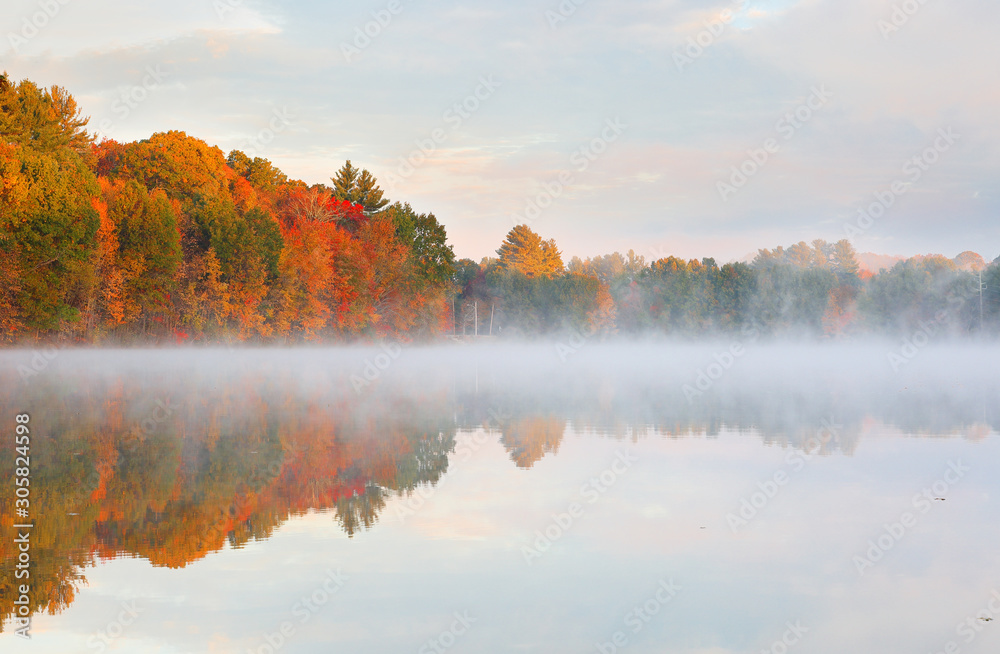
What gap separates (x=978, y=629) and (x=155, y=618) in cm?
541

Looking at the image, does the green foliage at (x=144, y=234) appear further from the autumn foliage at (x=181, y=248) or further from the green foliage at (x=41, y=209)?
the green foliage at (x=41, y=209)

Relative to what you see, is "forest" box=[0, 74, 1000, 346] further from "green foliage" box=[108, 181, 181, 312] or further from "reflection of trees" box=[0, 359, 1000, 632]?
"reflection of trees" box=[0, 359, 1000, 632]

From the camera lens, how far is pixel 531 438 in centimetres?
1547

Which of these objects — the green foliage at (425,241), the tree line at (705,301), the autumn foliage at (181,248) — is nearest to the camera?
the autumn foliage at (181,248)

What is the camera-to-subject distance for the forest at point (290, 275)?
1864 inches

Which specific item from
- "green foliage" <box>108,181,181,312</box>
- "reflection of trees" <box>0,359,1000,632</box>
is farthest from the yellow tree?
"reflection of trees" <box>0,359,1000,632</box>

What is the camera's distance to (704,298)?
119 meters

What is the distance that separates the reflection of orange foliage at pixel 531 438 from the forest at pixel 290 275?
1379 inches

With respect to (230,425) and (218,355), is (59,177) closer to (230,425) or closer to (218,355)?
(218,355)

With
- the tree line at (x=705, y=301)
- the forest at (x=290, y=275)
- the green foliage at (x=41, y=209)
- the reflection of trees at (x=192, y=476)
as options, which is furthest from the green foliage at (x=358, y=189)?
the reflection of trees at (x=192, y=476)

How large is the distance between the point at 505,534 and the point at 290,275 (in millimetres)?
61237

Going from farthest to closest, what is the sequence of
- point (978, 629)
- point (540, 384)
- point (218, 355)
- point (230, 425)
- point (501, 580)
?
1. point (218, 355)
2. point (540, 384)
3. point (230, 425)
4. point (501, 580)
5. point (978, 629)

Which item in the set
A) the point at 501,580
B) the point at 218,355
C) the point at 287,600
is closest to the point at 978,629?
the point at 501,580

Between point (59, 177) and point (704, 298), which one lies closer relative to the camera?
point (59, 177)
